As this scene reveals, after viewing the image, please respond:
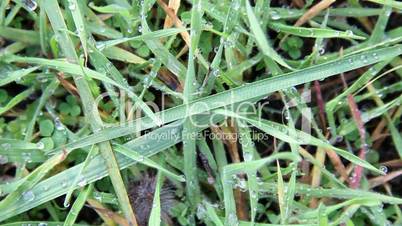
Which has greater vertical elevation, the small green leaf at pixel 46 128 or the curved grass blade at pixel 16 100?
the curved grass blade at pixel 16 100

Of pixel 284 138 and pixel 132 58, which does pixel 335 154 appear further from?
pixel 132 58

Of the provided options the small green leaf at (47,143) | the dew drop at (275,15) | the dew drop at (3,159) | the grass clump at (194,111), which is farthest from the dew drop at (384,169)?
the dew drop at (3,159)

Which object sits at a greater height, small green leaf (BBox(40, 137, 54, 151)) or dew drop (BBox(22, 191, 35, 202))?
small green leaf (BBox(40, 137, 54, 151))

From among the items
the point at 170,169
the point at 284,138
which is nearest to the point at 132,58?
the point at 170,169

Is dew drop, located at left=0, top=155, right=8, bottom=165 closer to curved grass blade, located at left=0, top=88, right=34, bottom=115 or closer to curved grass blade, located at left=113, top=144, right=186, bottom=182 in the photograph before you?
curved grass blade, located at left=0, top=88, right=34, bottom=115

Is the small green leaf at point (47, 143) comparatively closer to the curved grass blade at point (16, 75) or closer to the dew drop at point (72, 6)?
the curved grass blade at point (16, 75)

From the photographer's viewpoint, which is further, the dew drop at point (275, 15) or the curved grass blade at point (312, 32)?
the dew drop at point (275, 15)

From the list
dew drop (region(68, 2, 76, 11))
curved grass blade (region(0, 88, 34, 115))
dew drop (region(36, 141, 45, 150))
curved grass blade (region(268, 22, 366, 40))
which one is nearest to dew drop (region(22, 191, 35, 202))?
dew drop (region(36, 141, 45, 150))

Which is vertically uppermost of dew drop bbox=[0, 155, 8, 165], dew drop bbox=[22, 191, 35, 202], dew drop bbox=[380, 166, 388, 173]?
dew drop bbox=[0, 155, 8, 165]

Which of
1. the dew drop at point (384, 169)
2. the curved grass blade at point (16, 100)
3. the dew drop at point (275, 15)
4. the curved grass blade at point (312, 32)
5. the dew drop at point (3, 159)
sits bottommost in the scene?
the dew drop at point (384, 169)
